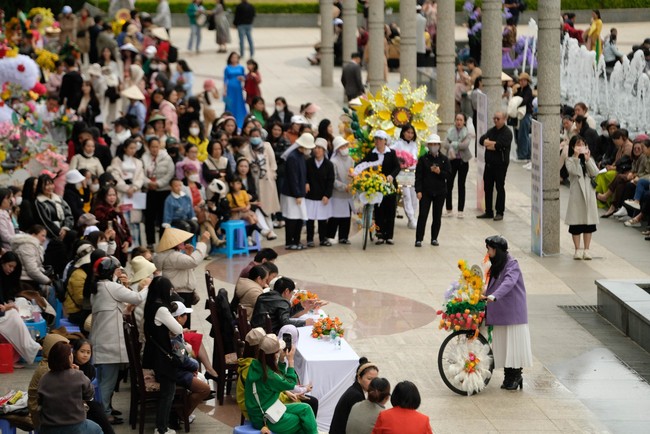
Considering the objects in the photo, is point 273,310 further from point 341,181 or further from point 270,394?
point 341,181

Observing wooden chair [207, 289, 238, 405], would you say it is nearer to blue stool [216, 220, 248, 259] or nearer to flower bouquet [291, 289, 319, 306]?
flower bouquet [291, 289, 319, 306]

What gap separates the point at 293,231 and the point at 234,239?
37.8 inches

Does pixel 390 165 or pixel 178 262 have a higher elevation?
pixel 178 262

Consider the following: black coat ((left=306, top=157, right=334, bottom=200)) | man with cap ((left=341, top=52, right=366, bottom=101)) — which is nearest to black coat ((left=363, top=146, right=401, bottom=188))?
black coat ((left=306, top=157, right=334, bottom=200))

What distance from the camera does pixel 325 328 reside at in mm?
14242

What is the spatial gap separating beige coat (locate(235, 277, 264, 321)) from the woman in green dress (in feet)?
8.27

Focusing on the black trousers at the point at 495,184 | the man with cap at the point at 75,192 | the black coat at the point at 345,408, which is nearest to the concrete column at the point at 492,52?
the black trousers at the point at 495,184

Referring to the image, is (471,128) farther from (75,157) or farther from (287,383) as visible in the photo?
(287,383)

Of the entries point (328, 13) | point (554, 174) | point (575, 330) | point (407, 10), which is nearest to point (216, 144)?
point (554, 174)

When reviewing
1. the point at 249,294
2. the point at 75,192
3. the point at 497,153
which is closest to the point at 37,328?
the point at 249,294

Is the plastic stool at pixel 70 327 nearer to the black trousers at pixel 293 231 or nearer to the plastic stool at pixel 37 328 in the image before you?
the plastic stool at pixel 37 328

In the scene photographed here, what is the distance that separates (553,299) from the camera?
744 inches

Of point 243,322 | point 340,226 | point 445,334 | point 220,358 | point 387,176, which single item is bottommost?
point 340,226

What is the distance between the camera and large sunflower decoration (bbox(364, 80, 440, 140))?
2306 centimetres
